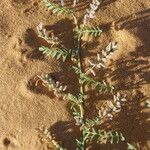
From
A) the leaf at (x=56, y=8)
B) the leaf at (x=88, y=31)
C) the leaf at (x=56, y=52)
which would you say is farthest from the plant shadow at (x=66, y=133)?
the leaf at (x=56, y=8)

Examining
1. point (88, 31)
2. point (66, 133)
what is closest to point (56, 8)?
point (88, 31)

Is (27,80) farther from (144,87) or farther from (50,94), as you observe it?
(144,87)

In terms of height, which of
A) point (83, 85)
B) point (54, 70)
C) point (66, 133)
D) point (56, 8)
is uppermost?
point (56, 8)

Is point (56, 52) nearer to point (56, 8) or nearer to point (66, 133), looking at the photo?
point (56, 8)

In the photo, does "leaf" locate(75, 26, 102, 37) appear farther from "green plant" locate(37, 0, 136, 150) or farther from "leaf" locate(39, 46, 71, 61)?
"leaf" locate(39, 46, 71, 61)

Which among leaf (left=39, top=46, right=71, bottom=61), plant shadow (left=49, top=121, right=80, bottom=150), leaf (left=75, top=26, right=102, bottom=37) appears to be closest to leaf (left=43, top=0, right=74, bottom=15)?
leaf (left=75, top=26, right=102, bottom=37)

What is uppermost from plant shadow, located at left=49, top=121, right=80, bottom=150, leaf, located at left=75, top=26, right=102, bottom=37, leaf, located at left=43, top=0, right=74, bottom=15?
leaf, located at left=43, top=0, right=74, bottom=15
